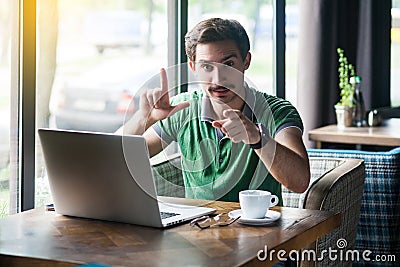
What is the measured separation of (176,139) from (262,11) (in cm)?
226

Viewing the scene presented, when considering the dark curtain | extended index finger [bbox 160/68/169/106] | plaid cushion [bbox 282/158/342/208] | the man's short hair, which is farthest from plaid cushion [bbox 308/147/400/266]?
the dark curtain

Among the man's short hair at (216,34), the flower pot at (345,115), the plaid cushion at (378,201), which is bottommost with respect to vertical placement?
the plaid cushion at (378,201)

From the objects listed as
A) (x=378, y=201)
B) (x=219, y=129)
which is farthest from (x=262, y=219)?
(x=378, y=201)

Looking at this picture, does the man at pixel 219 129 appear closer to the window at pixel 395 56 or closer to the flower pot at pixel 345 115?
the flower pot at pixel 345 115

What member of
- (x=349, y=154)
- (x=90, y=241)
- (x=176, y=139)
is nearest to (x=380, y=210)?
(x=349, y=154)

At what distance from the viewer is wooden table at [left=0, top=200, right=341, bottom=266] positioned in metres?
1.78

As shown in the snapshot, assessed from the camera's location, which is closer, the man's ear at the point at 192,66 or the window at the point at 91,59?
the man's ear at the point at 192,66

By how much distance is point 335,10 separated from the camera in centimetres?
493

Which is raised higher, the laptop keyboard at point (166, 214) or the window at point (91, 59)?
the window at point (91, 59)

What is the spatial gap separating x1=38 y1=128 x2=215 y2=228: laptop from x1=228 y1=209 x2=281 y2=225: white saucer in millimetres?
91

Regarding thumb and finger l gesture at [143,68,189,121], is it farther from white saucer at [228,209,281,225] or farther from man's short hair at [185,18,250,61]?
white saucer at [228,209,281,225]

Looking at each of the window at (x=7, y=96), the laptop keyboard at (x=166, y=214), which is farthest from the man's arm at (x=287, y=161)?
the window at (x=7, y=96)

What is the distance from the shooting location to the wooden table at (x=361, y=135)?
3965mm

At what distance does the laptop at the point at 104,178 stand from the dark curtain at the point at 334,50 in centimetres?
277
